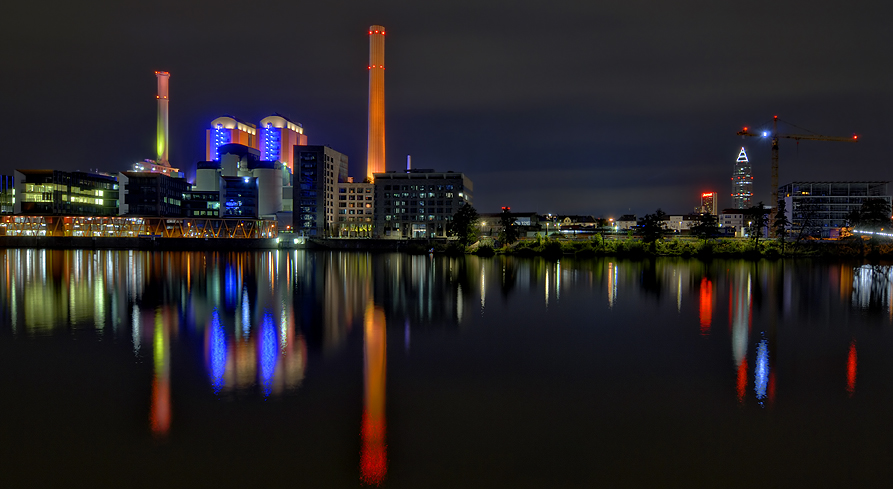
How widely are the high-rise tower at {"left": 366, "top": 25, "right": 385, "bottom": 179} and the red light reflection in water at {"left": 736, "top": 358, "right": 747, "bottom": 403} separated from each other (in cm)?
8761

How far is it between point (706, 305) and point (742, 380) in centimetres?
992

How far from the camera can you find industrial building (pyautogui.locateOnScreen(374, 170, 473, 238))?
9119 cm

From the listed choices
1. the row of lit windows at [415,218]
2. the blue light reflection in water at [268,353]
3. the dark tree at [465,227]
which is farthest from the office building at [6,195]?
the blue light reflection in water at [268,353]

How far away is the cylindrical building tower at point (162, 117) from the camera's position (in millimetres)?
114812

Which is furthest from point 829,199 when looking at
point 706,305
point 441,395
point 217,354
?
point 217,354

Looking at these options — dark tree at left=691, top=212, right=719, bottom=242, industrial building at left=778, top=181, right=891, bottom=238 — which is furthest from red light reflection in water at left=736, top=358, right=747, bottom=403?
industrial building at left=778, top=181, right=891, bottom=238

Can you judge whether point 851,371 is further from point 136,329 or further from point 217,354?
point 136,329

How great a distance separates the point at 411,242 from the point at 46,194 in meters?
52.2

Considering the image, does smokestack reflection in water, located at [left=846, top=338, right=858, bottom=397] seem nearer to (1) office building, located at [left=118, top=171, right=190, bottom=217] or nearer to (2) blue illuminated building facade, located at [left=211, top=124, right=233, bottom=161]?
(1) office building, located at [left=118, top=171, right=190, bottom=217]

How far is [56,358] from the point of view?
10.7 meters

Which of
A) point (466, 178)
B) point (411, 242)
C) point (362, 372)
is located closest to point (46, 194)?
point (411, 242)

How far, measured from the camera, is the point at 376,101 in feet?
305

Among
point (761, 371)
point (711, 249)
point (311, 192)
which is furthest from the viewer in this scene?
point (311, 192)

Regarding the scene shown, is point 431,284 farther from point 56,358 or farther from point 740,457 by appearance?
point 740,457
